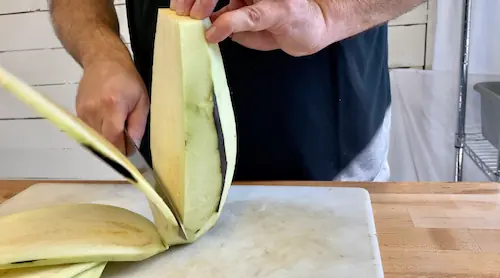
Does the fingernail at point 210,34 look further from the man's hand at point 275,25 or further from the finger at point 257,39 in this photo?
the finger at point 257,39

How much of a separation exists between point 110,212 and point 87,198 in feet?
0.47

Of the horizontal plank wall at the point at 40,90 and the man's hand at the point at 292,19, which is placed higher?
the man's hand at the point at 292,19

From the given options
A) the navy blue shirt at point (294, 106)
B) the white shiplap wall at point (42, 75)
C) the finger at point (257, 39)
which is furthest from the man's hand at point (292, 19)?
the white shiplap wall at point (42, 75)

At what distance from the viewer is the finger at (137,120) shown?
2.09ft

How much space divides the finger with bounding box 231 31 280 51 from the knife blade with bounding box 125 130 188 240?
0.16 metres

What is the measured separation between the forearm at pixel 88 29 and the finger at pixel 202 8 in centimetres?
23

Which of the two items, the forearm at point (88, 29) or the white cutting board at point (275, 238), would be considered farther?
the forearm at point (88, 29)

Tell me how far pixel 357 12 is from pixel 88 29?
384mm

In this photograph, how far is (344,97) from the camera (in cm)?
76

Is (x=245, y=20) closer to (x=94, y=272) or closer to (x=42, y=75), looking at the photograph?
(x=94, y=272)

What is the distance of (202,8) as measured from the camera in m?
0.48

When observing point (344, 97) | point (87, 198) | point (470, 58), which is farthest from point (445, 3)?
point (87, 198)

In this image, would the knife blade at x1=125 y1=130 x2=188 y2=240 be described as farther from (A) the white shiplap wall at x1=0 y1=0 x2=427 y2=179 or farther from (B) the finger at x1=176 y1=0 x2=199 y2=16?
(A) the white shiplap wall at x1=0 y1=0 x2=427 y2=179

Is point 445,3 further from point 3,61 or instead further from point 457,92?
point 3,61
